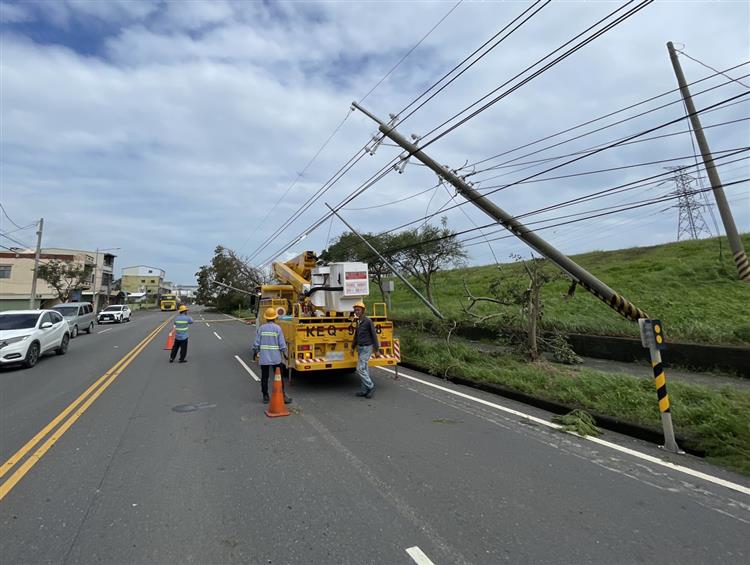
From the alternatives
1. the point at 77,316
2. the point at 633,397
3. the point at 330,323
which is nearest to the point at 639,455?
the point at 633,397

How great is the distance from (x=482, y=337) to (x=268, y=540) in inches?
595

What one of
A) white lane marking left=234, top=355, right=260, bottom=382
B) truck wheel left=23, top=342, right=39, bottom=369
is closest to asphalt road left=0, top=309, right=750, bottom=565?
white lane marking left=234, top=355, right=260, bottom=382

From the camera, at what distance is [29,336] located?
12.3 meters

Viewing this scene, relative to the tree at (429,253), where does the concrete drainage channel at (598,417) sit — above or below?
below

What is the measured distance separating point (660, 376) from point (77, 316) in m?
26.2

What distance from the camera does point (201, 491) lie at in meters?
4.11

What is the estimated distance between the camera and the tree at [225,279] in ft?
223

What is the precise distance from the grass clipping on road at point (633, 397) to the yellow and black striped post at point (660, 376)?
0.22 m

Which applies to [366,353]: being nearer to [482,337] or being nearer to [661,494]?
[661,494]

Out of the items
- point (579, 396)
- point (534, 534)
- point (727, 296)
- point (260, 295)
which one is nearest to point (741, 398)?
point (579, 396)

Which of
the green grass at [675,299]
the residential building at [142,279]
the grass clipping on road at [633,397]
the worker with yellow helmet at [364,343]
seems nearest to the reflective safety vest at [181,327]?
the worker with yellow helmet at [364,343]

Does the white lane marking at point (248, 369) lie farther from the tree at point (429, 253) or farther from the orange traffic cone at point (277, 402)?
the tree at point (429, 253)

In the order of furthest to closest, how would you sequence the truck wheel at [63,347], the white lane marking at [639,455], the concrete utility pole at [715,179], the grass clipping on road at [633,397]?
the truck wheel at [63,347], the concrete utility pole at [715,179], the grass clipping on road at [633,397], the white lane marking at [639,455]

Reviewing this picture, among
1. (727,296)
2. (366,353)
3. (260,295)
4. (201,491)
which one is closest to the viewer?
(201,491)
